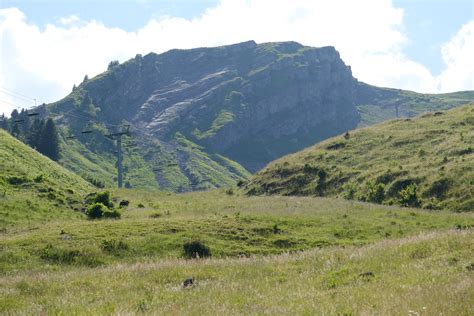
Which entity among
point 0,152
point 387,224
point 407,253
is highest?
point 0,152

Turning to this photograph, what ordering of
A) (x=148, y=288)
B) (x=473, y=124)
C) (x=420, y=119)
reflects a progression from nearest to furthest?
1. (x=148, y=288)
2. (x=473, y=124)
3. (x=420, y=119)

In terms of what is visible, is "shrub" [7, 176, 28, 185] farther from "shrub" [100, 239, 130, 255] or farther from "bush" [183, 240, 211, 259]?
"bush" [183, 240, 211, 259]

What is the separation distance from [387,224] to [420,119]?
204ft

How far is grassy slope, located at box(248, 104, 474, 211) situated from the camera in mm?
51062

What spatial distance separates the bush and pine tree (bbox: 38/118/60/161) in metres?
151

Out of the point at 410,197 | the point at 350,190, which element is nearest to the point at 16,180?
the point at 350,190

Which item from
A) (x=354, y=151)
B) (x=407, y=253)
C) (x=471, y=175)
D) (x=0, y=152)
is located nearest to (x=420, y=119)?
(x=354, y=151)

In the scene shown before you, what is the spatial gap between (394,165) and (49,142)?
444 ft

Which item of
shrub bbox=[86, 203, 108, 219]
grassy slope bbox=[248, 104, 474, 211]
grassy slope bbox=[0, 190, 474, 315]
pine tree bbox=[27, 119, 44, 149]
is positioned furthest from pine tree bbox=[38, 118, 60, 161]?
grassy slope bbox=[0, 190, 474, 315]

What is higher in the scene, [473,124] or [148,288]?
[473,124]

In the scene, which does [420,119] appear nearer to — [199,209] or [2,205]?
[199,209]

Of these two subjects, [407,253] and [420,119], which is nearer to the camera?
[407,253]

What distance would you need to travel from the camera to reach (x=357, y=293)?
11.4 metres

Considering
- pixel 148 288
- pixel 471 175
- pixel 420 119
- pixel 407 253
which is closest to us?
pixel 148 288
